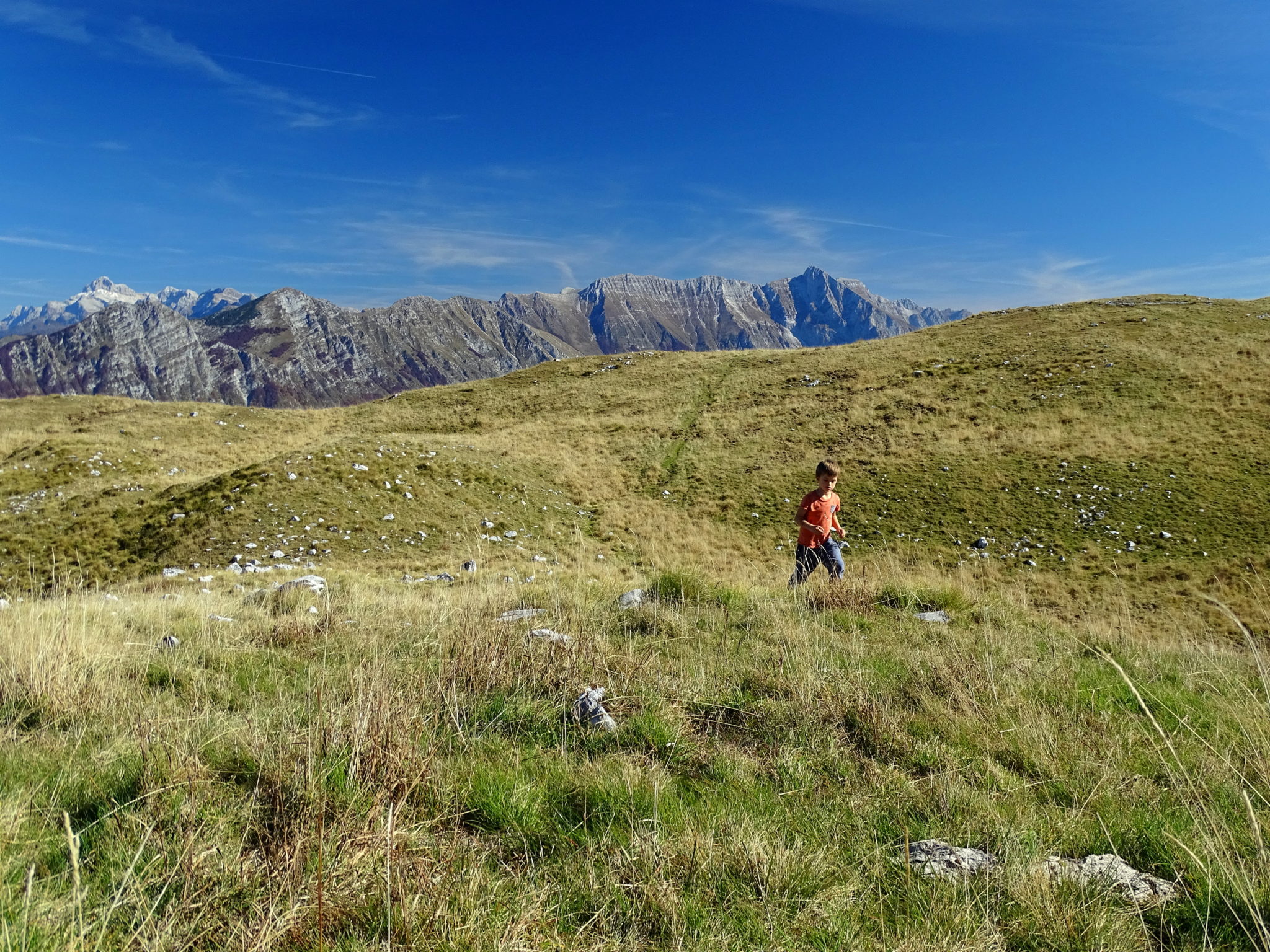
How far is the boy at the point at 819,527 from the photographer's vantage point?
406 inches

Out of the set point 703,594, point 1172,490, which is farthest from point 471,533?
point 1172,490

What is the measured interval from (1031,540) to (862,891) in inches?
809

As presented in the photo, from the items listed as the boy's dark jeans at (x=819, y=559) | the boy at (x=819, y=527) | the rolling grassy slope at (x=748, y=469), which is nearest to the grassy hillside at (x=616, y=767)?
the boy's dark jeans at (x=819, y=559)

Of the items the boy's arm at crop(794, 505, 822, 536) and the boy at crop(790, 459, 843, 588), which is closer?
the boy at crop(790, 459, 843, 588)

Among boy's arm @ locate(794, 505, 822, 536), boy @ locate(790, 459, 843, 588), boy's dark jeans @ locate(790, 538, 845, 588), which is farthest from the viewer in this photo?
boy's arm @ locate(794, 505, 822, 536)

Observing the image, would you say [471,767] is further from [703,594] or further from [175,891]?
[703,594]

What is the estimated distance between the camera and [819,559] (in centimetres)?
1026

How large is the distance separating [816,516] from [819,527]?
0.65ft

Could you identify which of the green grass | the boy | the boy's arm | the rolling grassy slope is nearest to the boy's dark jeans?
the boy

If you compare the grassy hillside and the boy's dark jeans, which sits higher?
the grassy hillside

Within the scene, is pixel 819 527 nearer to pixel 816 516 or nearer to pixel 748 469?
pixel 816 516

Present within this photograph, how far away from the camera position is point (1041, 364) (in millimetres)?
35656

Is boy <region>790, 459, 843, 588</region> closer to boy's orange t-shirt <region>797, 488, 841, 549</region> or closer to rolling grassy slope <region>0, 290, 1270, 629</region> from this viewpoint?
boy's orange t-shirt <region>797, 488, 841, 549</region>

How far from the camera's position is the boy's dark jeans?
33.2 ft
